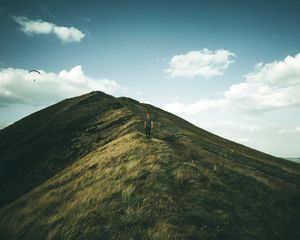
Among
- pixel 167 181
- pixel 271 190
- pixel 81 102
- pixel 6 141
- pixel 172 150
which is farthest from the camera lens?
pixel 81 102

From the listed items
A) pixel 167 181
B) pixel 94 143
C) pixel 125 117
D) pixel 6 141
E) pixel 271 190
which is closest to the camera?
pixel 167 181

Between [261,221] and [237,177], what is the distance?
603 cm

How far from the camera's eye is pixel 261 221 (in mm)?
14484

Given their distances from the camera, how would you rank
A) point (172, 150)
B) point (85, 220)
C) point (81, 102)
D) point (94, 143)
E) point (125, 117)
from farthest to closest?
point (81, 102)
point (125, 117)
point (94, 143)
point (172, 150)
point (85, 220)

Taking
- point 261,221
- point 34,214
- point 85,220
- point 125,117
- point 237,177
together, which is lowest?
point 34,214

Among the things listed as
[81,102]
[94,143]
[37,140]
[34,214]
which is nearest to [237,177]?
[34,214]

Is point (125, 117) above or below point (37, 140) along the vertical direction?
→ above

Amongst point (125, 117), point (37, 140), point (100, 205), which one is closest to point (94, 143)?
point (125, 117)

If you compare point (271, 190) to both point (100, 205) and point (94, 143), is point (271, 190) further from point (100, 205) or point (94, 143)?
point (94, 143)

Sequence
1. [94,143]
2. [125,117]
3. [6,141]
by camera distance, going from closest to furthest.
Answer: [94,143], [125,117], [6,141]

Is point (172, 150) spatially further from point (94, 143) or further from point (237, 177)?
point (94, 143)

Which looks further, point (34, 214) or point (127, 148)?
point (127, 148)

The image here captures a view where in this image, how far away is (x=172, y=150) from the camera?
22.9 meters

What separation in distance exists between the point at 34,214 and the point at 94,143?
50.8ft
